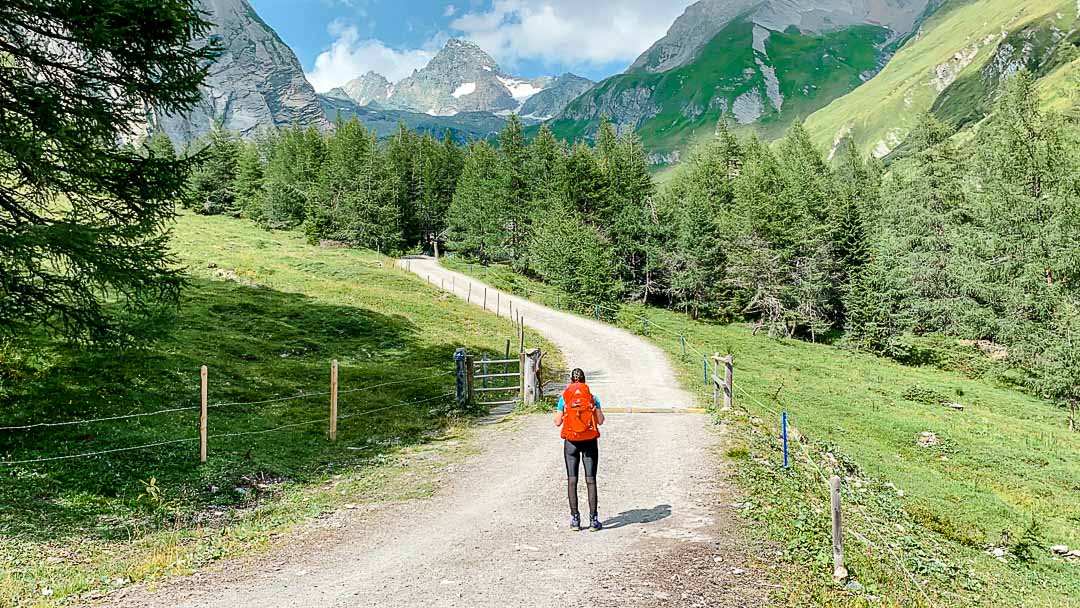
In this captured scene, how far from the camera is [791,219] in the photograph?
51.4 meters

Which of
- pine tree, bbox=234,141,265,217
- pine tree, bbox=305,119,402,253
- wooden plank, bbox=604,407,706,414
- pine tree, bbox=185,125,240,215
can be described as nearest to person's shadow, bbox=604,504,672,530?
wooden plank, bbox=604,407,706,414

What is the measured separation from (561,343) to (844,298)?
93.7 feet

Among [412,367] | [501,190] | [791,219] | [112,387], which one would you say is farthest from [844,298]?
[112,387]

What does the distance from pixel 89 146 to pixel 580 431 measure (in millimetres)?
11901

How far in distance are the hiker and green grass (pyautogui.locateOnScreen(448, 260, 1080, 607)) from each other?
3.03 m

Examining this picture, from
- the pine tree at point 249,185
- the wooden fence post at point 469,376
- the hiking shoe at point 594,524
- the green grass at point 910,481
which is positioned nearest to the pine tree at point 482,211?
the pine tree at point 249,185

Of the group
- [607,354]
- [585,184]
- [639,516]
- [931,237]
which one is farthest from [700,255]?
[639,516]

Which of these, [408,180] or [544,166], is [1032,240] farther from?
[408,180]

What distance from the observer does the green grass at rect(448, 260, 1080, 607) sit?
9641 millimetres

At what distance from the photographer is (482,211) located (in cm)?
6456

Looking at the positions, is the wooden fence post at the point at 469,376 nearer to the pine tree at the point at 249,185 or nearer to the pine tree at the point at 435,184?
the pine tree at the point at 435,184

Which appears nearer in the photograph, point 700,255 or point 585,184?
point 700,255

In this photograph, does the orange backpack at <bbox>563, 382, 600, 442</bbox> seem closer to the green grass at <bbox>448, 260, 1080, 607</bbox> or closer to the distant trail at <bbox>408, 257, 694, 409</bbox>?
the green grass at <bbox>448, 260, 1080, 607</bbox>

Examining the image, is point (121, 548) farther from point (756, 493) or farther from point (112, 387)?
point (756, 493)
